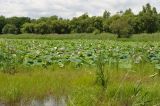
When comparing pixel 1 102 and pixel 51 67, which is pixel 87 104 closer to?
pixel 1 102

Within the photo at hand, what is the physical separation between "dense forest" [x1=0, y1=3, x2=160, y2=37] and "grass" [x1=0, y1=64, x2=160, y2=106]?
134 feet

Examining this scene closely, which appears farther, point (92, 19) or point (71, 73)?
point (92, 19)

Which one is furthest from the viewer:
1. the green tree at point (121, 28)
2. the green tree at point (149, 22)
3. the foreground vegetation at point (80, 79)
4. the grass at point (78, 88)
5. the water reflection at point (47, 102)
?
the green tree at point (149, 22)

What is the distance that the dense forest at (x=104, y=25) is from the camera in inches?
2246

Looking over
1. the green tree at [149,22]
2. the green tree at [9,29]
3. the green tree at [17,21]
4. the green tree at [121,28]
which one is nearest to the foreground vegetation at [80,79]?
the green tree at [121,28]

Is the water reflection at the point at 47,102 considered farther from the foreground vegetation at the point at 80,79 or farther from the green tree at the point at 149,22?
the green tree at the point at 149,22

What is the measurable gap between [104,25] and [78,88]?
181 feet

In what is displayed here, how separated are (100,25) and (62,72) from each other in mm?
53797

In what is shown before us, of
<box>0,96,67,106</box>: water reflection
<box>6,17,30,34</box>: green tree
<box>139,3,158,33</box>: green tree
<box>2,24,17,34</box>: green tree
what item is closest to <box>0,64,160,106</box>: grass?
<box>0,96,67,106</box>: water reflection

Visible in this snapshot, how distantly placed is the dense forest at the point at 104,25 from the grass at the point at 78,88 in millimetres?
40803

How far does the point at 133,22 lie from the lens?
59656 millimetres

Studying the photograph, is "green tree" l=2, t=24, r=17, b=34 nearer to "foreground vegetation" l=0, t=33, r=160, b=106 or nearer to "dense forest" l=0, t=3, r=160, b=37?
"dense forest" l=0, t=3, r=160, b=37

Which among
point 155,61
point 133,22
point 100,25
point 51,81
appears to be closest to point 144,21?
point 133,22

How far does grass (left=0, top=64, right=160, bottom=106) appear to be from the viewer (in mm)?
6469
